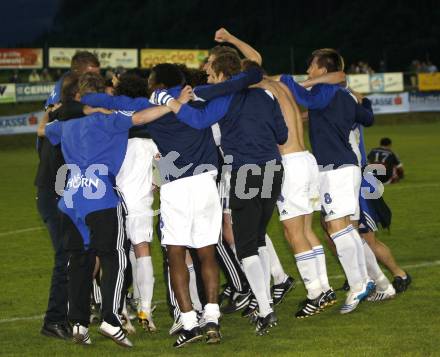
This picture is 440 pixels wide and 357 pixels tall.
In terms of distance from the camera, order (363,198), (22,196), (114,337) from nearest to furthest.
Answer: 1. (114,337)
2. (363,198)
3. (22,196)

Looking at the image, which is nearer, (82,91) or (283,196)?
(82,91)

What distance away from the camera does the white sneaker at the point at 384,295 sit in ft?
31.2

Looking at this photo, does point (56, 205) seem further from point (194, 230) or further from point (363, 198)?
point (363, 198)

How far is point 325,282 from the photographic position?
9.23 m

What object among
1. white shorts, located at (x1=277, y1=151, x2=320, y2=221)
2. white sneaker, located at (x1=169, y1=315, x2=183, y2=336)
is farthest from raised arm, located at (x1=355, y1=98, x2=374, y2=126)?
white sneaker, located at (x1=169, y1=315, x2=183, y2=336)

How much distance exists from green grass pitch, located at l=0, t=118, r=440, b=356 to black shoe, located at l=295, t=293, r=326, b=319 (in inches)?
2.3

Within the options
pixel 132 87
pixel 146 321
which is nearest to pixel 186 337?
pixel 146 321

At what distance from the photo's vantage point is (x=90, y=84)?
8.11 metres

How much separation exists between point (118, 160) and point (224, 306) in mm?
2107

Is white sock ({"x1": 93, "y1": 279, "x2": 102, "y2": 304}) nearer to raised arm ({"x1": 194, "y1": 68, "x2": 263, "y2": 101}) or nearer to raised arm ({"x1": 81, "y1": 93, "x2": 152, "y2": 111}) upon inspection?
raised arm ({"x1": 81, "y1": 93, "x2": 152, "y2": 111})

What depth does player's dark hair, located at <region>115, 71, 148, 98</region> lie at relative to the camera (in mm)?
8633

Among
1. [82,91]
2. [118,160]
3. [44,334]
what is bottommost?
[44,334]

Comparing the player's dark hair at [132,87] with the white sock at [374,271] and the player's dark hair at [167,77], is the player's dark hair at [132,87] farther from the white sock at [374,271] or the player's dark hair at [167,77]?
the white sock at [374,271]

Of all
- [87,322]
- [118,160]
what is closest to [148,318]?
[87,322]
